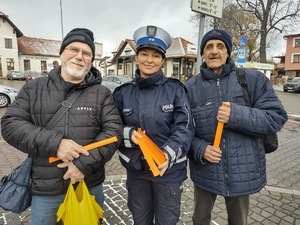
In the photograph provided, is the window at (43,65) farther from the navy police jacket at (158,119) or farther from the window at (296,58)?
the navy police jacket at (158,119)

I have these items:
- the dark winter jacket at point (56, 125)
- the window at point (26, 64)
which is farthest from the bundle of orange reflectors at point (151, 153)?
the window at point (26, 64)

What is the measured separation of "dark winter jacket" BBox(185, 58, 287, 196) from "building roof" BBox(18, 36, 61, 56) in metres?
45.8

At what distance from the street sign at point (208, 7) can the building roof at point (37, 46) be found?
4457 centimetres

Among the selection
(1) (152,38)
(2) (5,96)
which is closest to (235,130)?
(1) (152,38)

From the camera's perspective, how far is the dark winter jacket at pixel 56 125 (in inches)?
65.8

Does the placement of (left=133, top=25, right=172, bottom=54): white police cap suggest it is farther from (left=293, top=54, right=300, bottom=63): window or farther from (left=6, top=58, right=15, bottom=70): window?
(left=293, top=54, right=300, bottom=63): window

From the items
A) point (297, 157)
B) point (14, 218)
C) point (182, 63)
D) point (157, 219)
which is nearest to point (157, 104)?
point (157, 219)

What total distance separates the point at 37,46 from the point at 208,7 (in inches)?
1853

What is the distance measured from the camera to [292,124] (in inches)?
361

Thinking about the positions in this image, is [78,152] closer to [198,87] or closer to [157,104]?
[157,104]

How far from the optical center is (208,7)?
342 centimetres

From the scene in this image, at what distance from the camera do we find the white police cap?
1.97 m

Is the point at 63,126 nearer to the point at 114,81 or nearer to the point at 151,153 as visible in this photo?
the point at 151,153

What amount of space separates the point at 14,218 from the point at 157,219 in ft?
6.72
